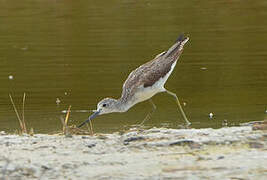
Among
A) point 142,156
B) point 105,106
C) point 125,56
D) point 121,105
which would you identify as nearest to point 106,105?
point 105,106

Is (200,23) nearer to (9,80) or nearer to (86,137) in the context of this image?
(9,80)

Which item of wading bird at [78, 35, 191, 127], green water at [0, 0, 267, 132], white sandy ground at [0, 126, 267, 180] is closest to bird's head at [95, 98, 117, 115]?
wading bird at [78, 35, 191, 127]

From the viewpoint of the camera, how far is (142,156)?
667cm

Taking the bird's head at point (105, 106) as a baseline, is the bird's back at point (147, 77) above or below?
above

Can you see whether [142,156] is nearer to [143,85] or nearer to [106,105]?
[106,105]

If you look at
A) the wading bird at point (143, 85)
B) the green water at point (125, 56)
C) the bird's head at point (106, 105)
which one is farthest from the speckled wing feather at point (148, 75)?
the green water at point (125, 56)

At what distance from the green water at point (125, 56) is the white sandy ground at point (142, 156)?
2.32 metres

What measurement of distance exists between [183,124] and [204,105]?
1.28 metres

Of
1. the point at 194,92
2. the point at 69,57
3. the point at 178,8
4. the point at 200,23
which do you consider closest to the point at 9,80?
the point at 69,57

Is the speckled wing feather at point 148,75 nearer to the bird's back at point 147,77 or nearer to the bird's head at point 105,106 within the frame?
the bird's back at point 147,77

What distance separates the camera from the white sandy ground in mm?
6203

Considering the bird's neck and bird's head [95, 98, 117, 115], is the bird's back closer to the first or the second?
the bird's neck

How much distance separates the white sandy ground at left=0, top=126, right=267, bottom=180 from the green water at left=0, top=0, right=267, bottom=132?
91.4 inches

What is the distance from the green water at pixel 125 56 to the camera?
1083 centimetres
